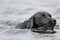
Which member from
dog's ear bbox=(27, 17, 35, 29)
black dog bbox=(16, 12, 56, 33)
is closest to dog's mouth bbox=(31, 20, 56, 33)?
black dog bbox=(16, 12, 56, 33)

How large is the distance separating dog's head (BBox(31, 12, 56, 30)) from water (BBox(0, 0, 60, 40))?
42 centimetres

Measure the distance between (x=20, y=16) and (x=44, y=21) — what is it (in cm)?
760

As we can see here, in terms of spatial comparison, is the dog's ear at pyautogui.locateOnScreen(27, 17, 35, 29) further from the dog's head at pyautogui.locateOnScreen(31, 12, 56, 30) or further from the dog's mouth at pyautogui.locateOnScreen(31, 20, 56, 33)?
the dog's mouth at pyautogui.locateOnScreen(31, 20, 56, 33)

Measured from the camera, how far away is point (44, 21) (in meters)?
12.1

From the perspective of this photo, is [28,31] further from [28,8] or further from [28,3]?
[28,3]

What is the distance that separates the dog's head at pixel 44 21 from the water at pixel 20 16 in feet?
1.39

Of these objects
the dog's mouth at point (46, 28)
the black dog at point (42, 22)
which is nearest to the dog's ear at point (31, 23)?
the black dog at point (42, 22)

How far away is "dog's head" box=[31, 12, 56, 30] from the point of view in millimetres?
11945

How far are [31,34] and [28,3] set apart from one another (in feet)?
43.3

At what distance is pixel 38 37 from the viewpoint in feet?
36.3

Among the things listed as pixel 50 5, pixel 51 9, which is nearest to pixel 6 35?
pixel 51 9

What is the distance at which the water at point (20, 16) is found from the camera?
11.2 metres

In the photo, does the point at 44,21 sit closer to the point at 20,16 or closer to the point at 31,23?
the point at 31,23

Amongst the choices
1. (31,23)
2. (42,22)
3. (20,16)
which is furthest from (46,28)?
(20,16)
